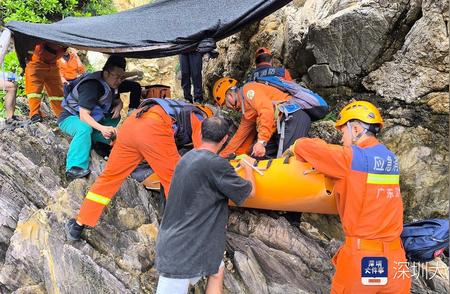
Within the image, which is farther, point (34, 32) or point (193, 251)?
point (34, 32)

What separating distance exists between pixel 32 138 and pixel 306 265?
12.7 feet

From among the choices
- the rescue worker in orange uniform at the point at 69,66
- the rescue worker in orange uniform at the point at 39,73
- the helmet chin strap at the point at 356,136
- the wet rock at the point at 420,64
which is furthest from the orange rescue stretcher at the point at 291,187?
the rescue worker in orange uniform at the point at 69,66

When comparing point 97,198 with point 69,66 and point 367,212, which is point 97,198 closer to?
point 367,212

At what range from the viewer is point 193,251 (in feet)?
10.0

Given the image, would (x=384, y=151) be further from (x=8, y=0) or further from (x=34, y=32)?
(x=8, y=0)

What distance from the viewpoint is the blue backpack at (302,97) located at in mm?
4867

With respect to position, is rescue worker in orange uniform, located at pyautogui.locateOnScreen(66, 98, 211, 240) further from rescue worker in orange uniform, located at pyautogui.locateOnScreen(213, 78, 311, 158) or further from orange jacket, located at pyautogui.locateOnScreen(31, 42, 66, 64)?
orange jacket, located at pyautogui.locateOnScreen(31, 42, 66, 64)

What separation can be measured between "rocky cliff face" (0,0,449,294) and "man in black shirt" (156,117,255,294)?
729 millimetres

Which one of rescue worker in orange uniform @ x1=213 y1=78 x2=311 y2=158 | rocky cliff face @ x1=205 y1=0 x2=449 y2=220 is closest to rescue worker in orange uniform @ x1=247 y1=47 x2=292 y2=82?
rescue worker in orange uniform @ x1=213 y1=78 x2=311 y2=158

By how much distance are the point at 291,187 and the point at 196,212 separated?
1.16 meters

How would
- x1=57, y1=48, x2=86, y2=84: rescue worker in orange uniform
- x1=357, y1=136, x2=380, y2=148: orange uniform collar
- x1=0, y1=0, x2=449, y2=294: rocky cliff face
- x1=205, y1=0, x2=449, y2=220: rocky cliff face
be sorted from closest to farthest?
x1=357, y1=136, x2=380, y2=148: orange uniform collar < x1=0, y1=0, x2=449, y2=294: rocky cliff face < x1=205, y1=0, x2=449, y2=220: rocky cliff face < x1=57, y1=48, x2=86, y2=84: rescue worker in orange uniform

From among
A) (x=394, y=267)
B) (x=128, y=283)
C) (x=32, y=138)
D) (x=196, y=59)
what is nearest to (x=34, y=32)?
(x=32, y=138)

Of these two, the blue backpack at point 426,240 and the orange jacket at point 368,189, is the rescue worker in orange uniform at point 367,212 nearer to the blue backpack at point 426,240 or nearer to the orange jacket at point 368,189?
the orange jacket at point 368,189

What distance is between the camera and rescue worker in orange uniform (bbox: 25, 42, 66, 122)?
6.27 metres
